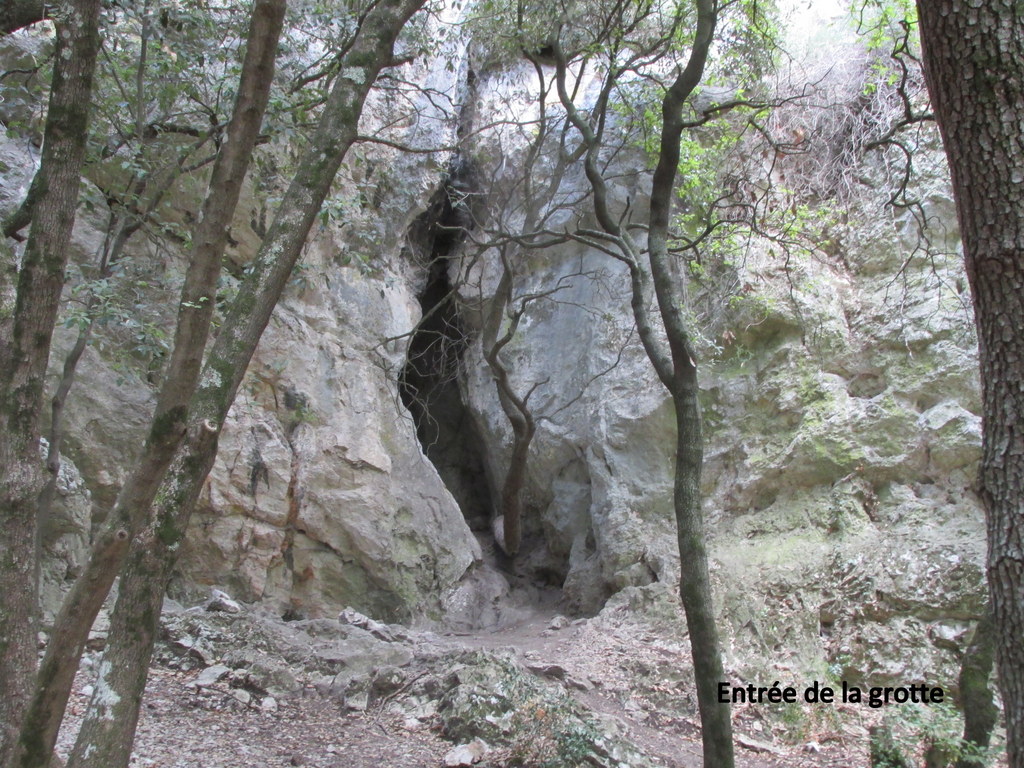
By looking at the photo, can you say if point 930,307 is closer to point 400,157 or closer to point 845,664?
point 845,664

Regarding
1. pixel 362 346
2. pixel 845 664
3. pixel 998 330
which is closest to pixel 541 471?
pixel 362 346

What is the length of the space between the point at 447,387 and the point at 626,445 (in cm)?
425

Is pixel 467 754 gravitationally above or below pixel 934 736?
below

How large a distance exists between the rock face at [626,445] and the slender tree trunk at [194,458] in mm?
2691

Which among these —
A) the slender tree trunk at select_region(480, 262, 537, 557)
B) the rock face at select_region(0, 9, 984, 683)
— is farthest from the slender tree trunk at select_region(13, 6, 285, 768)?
the slender tree trunk at select_region(480, 262, 537, 557)

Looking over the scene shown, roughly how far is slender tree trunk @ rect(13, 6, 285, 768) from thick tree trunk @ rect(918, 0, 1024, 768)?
273 centimetres

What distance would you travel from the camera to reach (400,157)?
10.8m

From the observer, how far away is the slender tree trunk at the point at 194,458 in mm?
2816

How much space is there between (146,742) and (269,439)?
3998mm

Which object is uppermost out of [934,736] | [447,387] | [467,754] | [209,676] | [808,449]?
[447,387]

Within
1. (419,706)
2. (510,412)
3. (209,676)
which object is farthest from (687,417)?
(510,412)

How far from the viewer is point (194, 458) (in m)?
3.12

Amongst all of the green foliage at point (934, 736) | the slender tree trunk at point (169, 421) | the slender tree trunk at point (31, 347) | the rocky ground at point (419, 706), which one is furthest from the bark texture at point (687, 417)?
the slender tree trunk at point (31, 347)

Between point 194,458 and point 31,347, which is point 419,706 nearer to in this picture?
point 194,458
